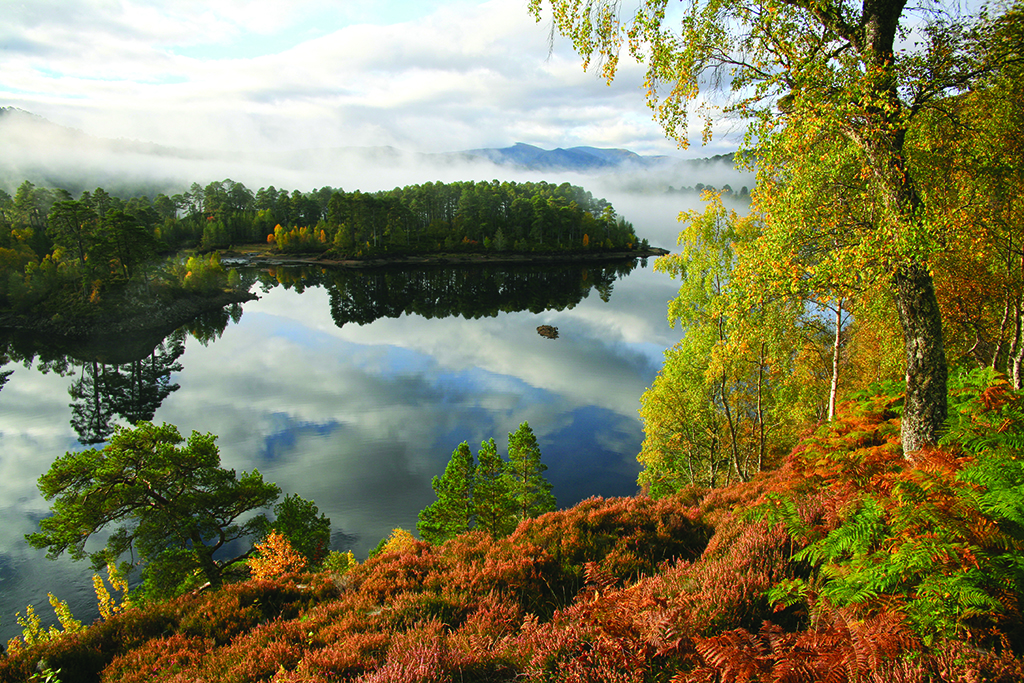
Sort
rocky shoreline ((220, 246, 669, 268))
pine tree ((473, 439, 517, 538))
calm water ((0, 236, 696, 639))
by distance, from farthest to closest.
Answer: rocky shoreline ((220, 246, 669, 268)) → calm water ((0, 236, 696, 639)) → pine tree ((473, 439, 517, 538))

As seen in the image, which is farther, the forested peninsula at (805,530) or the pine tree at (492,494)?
the pine tree at (492,494)

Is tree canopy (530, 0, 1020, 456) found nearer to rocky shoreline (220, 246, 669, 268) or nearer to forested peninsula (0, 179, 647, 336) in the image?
forested peninsula (0, 179, 647, 336)

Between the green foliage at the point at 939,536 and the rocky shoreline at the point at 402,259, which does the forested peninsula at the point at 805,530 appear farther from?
the rocky shoreline at the point at 402,259

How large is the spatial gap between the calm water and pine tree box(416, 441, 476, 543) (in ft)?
14.9

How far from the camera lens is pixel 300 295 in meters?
84.6

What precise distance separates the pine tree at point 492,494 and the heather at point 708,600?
11.9 meters

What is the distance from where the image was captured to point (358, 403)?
39969 millimetres

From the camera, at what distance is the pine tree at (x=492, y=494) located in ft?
65.0

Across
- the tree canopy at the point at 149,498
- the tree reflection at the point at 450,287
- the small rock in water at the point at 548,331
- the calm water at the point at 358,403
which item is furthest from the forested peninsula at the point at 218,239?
the tree canopy at the point at 149,498

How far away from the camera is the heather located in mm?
3451

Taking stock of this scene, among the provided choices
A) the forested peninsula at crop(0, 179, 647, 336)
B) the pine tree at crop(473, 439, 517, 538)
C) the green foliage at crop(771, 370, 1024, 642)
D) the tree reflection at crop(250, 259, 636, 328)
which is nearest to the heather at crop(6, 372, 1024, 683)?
the green foliage at crop(771, 370, 1024, 642)

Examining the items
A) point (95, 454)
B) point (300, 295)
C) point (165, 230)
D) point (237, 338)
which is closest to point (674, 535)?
point (95, 454)

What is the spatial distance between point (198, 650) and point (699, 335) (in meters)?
18.1

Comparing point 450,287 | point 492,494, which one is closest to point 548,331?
point 450,287
